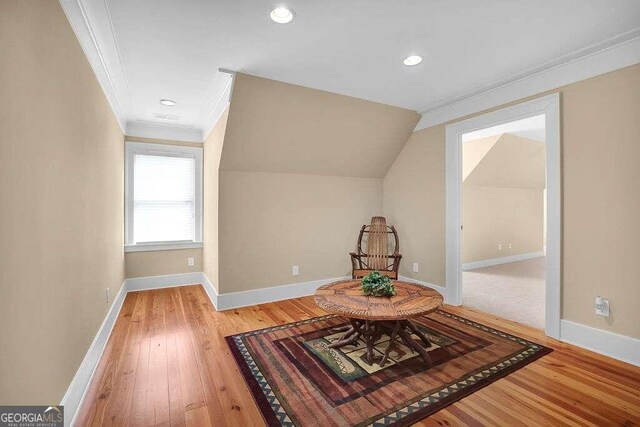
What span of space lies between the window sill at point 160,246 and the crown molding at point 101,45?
179 cm

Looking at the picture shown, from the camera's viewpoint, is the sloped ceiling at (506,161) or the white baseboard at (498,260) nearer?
the sloped ceiling at (506,161)

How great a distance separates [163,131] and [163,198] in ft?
3.11

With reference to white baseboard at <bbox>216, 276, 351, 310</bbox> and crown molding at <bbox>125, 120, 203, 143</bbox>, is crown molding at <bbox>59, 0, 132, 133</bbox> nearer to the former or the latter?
crown molding at <bbox>125, 120, 203, 143</bbox>

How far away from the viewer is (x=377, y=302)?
2.10 m

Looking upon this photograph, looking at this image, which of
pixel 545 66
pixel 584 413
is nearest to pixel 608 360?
pixel 584 413

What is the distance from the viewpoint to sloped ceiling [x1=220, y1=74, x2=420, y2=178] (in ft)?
9.25

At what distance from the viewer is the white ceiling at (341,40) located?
170cm

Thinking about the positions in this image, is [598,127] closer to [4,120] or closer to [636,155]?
[636,155]

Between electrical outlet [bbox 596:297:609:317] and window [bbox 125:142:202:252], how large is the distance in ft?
14.8

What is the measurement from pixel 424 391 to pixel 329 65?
8.18ft

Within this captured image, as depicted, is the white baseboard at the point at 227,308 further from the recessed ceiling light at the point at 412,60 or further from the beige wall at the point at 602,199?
the recessed ceiling light at the point at 412,60

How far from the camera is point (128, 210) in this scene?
3848 mm

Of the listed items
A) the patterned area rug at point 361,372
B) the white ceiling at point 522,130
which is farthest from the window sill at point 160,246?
the white ceiling at point 522,130

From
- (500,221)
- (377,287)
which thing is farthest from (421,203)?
(500,221)
